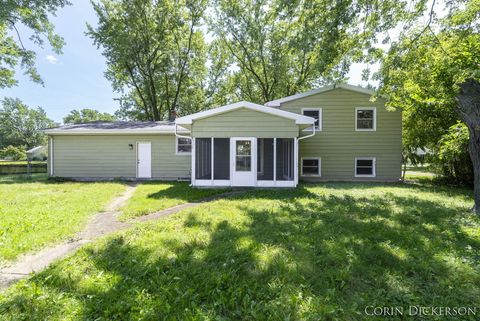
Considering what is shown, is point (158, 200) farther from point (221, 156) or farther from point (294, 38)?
point (294, 38)

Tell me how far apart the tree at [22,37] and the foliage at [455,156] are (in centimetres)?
1629

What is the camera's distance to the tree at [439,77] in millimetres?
5699

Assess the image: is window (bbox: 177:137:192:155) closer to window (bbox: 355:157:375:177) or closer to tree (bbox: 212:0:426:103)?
tree (bbox: 212:0:426:103)

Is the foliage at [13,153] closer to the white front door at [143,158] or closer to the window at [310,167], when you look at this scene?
the white front door at [143,158]

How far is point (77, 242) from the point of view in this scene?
3.99 meters

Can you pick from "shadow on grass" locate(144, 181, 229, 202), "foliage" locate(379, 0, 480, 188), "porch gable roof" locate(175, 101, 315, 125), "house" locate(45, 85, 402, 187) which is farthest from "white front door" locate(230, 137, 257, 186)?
"foliage" locate(379, 0, 480, 188)

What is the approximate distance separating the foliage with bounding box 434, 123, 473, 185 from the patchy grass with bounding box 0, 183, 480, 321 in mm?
4910

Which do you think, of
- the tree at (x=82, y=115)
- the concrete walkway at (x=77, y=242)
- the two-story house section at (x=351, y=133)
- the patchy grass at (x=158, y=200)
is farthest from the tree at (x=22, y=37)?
the tree at (x=82, y=115)

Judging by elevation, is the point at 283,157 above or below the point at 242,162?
above

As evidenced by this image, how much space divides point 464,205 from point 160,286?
7.96 meters

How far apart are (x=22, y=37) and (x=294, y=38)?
12898mm

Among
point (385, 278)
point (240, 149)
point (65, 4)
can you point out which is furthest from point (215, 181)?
point (65, 4)

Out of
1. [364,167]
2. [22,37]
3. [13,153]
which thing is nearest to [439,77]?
[364,167]

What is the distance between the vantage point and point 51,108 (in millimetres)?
50844
